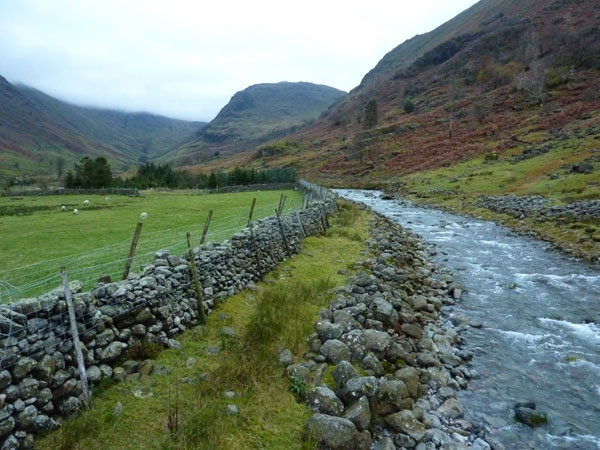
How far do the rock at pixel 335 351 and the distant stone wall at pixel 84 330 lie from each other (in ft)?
12.9

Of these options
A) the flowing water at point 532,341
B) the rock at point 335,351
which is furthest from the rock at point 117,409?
the flowing water at point 532,341

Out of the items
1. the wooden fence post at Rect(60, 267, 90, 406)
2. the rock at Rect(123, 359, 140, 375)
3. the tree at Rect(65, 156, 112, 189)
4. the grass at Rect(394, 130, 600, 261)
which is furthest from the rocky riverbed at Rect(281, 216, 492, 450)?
the tree at Rect(65, 156, 112, 189)

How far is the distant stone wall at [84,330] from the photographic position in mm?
6074

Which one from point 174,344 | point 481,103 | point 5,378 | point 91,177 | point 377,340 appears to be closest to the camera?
point 5,378

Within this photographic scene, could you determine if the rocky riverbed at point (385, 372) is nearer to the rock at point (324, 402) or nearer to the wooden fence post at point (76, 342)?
the rock at point (324, 402)

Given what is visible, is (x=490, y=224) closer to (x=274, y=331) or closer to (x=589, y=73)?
(x=274, y=331)

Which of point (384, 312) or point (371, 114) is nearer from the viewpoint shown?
point (384, 312)

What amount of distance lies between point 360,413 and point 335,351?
84.4 inches

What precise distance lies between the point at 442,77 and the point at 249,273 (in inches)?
6643

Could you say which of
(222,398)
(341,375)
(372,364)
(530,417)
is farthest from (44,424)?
(530,417)

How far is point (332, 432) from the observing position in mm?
6816

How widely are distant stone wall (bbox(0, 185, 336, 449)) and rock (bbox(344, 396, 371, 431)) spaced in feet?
16.1

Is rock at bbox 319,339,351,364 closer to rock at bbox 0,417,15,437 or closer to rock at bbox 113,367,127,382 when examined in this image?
rock at bbox 113,367,127,382

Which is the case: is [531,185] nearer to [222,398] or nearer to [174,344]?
[174,344]
